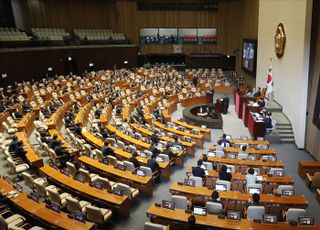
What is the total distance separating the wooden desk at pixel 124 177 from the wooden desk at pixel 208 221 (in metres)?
1.67

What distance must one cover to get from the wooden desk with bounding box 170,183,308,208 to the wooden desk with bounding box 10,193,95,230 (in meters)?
2.88

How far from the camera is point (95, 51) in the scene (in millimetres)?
30422

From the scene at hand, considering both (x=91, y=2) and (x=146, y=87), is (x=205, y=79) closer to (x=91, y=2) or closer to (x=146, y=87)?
(x=146, y=87)

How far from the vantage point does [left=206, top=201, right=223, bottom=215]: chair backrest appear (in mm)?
7438

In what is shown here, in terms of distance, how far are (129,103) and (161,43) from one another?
18940 millimetres

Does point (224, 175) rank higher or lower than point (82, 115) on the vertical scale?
lower

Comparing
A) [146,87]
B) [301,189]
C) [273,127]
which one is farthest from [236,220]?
[146,87]

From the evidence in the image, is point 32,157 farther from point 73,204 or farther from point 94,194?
point 73,204

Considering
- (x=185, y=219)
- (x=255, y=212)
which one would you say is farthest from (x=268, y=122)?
(x=185, y=219)

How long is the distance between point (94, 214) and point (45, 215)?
3.81ft

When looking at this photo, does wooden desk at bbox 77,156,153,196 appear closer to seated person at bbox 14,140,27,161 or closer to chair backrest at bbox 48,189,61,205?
chair backrest at bbox 48,189,61,205

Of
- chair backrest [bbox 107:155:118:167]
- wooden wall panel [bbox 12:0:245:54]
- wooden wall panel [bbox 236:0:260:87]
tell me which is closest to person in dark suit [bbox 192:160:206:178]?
chair backrest [bbox 107:155:118:167]

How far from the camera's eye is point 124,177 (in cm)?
933

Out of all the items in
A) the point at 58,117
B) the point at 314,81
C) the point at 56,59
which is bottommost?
the point at 58,117
